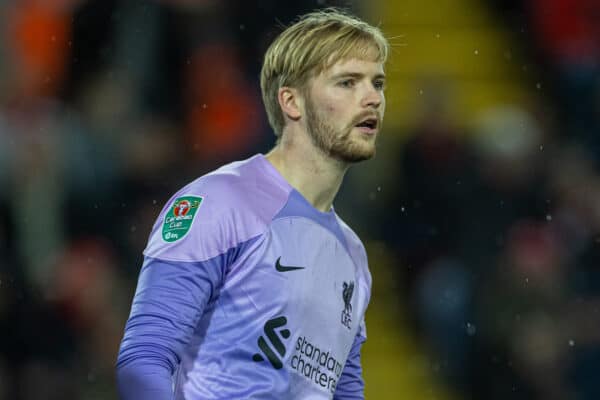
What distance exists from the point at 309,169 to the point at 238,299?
0.46 meters

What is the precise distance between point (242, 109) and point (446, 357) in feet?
5.60

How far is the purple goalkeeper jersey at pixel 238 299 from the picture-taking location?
272 cm

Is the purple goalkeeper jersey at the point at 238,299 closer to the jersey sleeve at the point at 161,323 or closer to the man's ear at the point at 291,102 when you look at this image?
the jersey sleeve at the point at 161,323

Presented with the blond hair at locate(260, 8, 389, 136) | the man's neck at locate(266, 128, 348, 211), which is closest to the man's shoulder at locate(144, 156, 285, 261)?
the man's neck at locate(266, 128, 348, 211)

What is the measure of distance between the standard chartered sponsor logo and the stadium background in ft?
8.08

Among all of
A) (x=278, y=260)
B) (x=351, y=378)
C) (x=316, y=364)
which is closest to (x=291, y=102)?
(x=278, y=260)

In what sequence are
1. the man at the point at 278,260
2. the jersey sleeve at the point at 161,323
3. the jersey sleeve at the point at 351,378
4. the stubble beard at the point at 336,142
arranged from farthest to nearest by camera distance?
the jersey sleeve at the point at 351,378 → the stubble beard at the point at 336,142 → the man at the point at 278,260 → the jersey sleeve at the point at 161,323

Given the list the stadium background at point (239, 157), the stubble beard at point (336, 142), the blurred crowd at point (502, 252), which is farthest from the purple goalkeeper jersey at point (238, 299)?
the blurred crowd at point (502, 252)

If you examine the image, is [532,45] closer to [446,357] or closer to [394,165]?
[394,165]

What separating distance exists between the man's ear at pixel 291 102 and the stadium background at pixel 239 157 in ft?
7.97

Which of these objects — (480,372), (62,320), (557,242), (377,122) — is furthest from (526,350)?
(377,122)

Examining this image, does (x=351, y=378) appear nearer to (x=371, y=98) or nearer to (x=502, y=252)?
(x=371, y=98)

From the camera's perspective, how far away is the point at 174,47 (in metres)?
6.00

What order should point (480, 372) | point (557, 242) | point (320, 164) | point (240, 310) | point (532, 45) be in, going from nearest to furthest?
point (240, 310)
point (320, 164)
point (480, 372)
point (557, 242)
point (532, 45)
